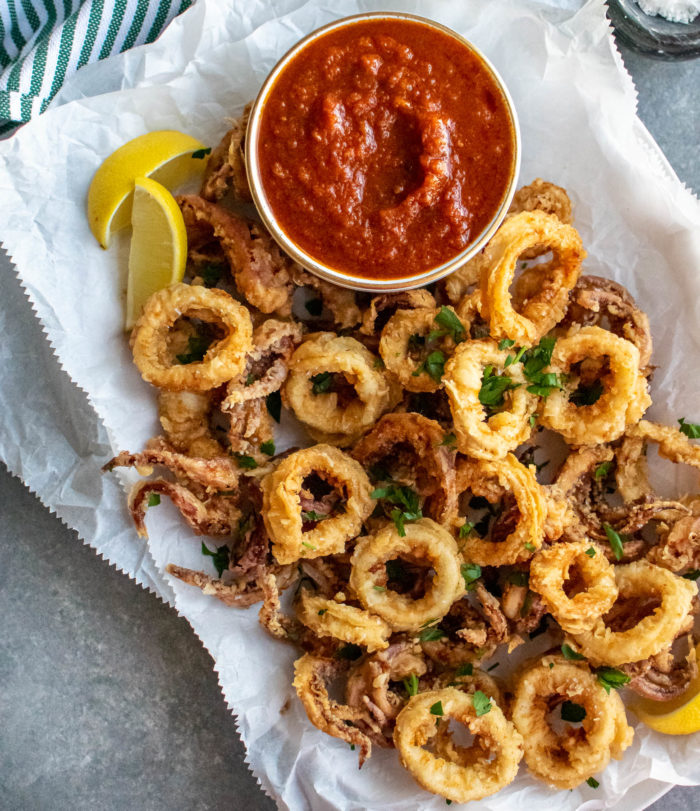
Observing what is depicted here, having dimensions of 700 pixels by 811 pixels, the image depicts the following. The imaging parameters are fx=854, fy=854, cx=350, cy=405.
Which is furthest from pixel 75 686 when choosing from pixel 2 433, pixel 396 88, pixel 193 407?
pixel 396 88

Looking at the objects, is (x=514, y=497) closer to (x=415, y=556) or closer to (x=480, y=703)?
(x=415, y=556)

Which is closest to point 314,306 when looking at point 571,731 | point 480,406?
point 480,406

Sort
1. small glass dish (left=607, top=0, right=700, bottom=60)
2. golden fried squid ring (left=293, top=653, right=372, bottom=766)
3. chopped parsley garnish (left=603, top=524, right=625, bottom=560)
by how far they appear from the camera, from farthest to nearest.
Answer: small glass dish (left=607, top=0, right=700, bottom=60), chopped parsley garnish (left=603, top=524, right=625, bottom=560), golden fried squid ring (left=293, top=653, right=372, bottom=766)

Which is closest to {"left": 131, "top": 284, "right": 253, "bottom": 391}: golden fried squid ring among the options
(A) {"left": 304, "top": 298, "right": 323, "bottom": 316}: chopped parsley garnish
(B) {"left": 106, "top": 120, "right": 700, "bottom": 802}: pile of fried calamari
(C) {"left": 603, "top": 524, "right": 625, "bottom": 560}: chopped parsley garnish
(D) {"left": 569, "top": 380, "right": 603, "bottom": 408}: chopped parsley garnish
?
(B) {"left": 106, "top": 120, "right": 700, "bottom": 802}: pile of fried calamari

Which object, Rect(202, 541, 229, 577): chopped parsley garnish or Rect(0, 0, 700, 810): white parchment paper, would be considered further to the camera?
Rect(202, 541, 229, 577): chopped parsley garnish

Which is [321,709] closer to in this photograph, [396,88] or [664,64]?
[396,88]

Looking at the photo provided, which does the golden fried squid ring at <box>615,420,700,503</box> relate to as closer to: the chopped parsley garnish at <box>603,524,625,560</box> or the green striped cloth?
the chopped parsley garnish at <box>603,524,625,560</box>
